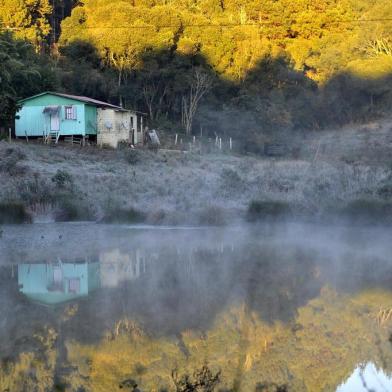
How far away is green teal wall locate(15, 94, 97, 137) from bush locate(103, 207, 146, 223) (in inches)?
875

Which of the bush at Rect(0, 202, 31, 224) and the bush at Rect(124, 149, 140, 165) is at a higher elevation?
the bush at Rect(124, 149, 140, 165)

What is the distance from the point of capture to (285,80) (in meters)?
58.2

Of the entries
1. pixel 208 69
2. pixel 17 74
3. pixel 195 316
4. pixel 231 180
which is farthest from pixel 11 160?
pixel 208 69

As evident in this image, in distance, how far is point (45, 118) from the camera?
143ft

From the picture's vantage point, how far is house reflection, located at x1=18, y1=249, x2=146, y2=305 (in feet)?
38.5

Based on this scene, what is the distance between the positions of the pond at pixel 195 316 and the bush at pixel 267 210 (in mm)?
4167

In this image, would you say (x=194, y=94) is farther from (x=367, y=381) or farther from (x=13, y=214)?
(x=367, y=381)

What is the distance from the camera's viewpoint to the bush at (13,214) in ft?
70.8

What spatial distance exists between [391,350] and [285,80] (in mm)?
51570

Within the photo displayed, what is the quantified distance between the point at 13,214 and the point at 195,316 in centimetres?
1319

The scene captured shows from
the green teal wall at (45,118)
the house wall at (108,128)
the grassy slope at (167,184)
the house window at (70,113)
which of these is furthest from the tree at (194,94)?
the house window at (70,113)

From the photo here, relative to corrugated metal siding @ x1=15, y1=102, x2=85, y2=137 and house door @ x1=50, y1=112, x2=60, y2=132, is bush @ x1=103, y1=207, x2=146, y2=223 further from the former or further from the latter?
house door @ x1=50, y1=112, x2=60, y2=132

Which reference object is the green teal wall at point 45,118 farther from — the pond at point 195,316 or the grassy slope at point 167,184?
the pond at point 195,316

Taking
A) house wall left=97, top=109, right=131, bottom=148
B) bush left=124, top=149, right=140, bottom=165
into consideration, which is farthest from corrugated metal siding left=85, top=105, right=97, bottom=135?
bush left=124, top=149, right=140, bottom=165
